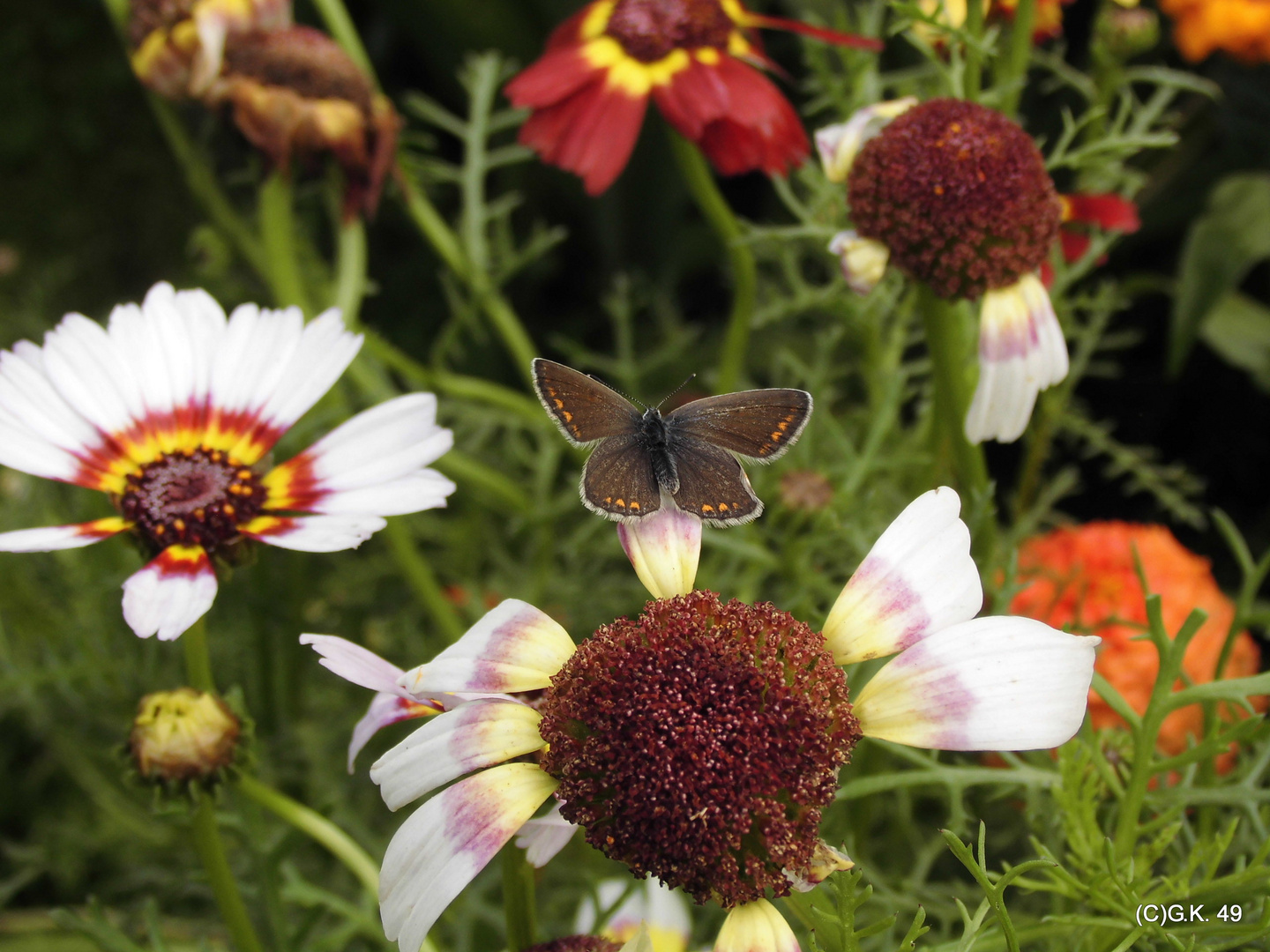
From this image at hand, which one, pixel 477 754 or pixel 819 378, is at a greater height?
pixel 477 754

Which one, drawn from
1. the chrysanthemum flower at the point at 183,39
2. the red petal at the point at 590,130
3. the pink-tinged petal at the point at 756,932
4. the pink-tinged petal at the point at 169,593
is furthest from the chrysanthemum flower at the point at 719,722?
the chrysanthemum flower at the point at 183,39

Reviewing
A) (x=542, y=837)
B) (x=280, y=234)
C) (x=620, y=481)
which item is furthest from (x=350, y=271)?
(x=542, y=837)

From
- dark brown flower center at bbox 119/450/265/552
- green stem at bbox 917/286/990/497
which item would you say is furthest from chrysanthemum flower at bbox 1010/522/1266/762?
dark brown flower center at bbox 119/450/265/552

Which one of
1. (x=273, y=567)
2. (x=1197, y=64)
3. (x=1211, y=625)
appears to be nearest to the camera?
(x=1211, y=625)

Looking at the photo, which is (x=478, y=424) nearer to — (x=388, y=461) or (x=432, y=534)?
(x=432, y=534)

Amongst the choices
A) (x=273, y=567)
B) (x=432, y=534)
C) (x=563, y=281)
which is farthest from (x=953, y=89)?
(x=563, y=281)

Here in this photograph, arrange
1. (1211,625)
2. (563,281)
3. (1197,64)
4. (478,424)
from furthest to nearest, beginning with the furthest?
(563,281)
(1197,64)
(478,424)
(1211,625)
